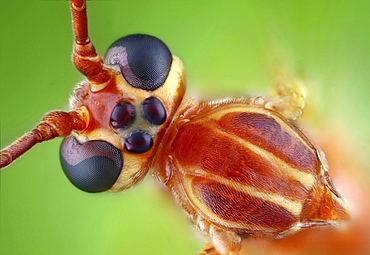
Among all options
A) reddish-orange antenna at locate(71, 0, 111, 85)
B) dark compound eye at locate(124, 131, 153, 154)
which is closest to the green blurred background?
dark compound eye at locate(124, 131, 153, 154)

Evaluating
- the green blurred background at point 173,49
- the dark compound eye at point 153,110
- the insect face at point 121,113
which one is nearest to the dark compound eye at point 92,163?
the insect face at point 121,113

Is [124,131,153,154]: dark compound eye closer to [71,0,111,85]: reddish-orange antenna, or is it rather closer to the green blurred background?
[71,0,111,85]: reddish-orange antenna

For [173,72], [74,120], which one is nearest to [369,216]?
[173,72]

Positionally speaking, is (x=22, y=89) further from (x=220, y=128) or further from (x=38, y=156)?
(x=220, y=128)

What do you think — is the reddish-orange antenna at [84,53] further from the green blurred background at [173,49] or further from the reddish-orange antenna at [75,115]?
the green blurred background at [173,49]

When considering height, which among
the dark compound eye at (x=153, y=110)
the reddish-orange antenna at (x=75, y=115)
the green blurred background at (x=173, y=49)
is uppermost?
the reddish-orange antenna at (x=75, y=115)

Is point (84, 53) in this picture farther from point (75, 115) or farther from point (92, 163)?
point (92, 163)
